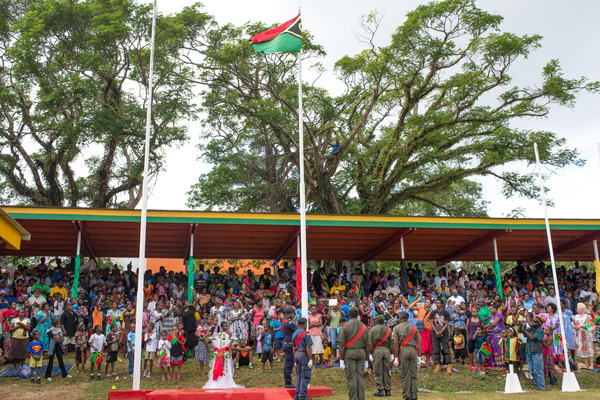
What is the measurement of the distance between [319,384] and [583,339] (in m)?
7.34

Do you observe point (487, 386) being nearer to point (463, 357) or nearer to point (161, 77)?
point (463, 357)

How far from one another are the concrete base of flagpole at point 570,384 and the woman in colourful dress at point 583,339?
270cm

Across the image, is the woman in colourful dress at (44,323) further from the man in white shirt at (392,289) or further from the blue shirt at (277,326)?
the man in white shirt at (392,289)

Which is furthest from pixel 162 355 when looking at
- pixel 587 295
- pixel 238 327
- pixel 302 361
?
pixel 587 295

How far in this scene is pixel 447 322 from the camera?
12570 mm

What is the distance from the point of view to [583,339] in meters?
14.0

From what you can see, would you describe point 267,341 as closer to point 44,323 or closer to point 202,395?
point 202,395

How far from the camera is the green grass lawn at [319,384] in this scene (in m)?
10.7

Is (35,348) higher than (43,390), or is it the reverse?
(35,348)

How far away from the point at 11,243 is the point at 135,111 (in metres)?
15.0

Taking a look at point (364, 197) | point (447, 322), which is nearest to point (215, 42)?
point (364, 197)

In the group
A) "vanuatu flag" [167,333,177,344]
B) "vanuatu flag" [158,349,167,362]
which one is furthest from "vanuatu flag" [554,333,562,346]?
"vanuatu flag" [158,349,167,362]

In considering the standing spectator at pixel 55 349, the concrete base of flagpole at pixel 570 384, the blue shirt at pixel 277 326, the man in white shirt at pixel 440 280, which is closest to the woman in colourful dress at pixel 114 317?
the standing spectator at pixel 55 349

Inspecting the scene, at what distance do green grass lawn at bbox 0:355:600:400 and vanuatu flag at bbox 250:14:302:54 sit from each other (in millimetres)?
7902
